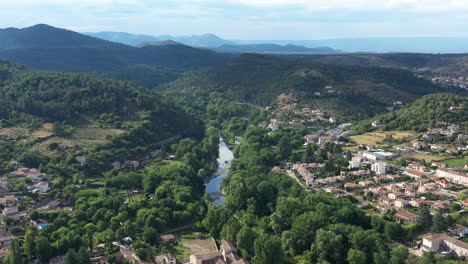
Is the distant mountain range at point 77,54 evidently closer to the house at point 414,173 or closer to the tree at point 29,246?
the tree at point 29,246

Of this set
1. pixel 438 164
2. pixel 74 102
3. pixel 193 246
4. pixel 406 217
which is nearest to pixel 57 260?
pixel 193 246

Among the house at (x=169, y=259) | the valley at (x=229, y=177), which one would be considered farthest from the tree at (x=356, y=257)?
the house at (x=169, y=259)

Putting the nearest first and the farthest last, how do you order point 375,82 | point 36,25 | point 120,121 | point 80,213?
point 80,213, point 120,121, point 375,82, point 36,25

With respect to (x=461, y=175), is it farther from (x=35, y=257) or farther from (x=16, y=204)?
(x=16, y=204)

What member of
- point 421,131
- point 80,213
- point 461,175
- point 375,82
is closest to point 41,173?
point 80,213

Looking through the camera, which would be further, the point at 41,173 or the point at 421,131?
the point at 421,131

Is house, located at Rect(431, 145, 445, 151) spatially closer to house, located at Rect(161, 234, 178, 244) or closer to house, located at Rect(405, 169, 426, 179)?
house, located at Rect(405, 169, 426, 179)

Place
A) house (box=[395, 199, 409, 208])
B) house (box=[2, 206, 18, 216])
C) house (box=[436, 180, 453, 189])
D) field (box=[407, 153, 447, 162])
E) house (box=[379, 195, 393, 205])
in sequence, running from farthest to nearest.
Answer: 1. field (box=[407, 153, 447, 162])
2. house (box=[436, 180, 453, 189])
3. house (box=[379, 195, 393, 205])
4. house (box=[395, 199, 409, 208])
5. house (box=[2, 206, 18, 216])

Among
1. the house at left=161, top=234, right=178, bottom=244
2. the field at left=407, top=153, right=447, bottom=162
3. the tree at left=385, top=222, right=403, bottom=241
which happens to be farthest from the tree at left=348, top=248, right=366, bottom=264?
the field at left=407, top=153, right=447, bottom=162
